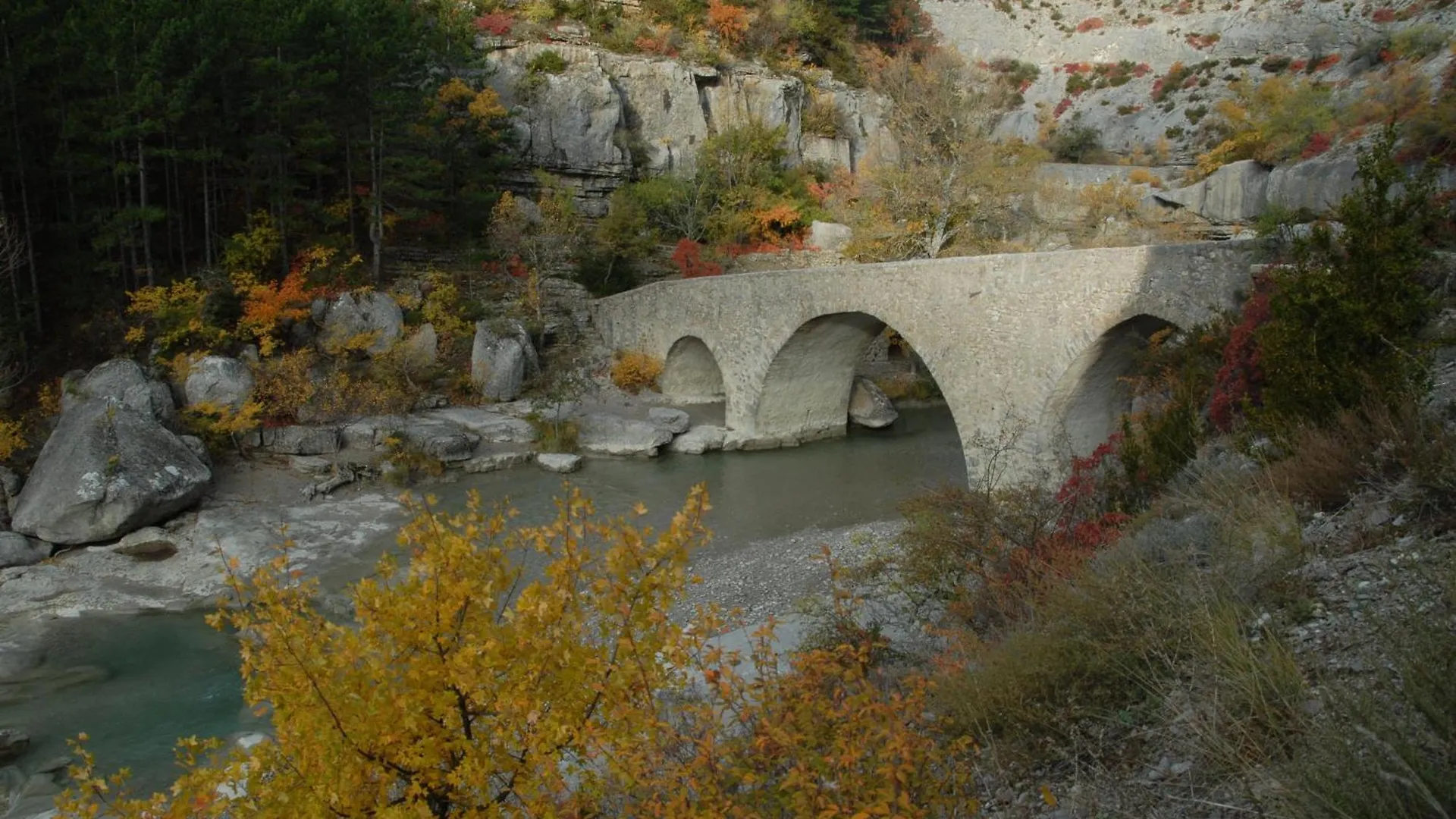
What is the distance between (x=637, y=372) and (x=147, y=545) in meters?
13.4

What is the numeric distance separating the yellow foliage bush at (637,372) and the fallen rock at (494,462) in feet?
18.9

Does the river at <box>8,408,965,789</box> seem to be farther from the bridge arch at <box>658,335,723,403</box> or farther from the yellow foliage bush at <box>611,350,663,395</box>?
the yellow foliage bush at <box>611,350,663,395</box>

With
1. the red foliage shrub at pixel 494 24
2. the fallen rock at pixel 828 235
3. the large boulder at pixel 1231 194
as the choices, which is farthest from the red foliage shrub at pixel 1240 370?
the red foliage shrub at pixel 494 24

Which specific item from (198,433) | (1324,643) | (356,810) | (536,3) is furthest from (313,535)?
(536,3)

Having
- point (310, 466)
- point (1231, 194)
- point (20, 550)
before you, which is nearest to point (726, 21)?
point (1231, 194)

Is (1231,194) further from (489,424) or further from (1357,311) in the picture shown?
(489,424)

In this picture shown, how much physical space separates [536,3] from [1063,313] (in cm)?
3197

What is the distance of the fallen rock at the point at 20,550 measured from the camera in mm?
13398

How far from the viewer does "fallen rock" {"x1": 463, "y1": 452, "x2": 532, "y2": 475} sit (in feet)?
61.3

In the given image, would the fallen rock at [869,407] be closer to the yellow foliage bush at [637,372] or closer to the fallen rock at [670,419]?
the fallen rock at [670,419]

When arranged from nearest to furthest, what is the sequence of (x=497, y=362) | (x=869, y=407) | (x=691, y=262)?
(x=497, y=362) < (x=869, y=407) < (x=691, y=262)

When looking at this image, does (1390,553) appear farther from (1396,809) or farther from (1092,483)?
(1092,483)

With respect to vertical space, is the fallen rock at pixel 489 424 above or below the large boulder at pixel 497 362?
below

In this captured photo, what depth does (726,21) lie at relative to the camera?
38.7m
